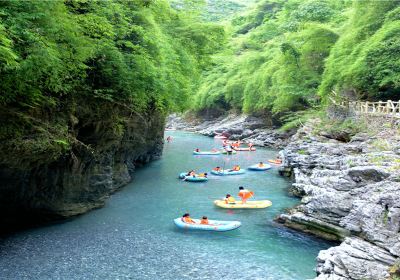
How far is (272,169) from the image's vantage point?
32094 mm

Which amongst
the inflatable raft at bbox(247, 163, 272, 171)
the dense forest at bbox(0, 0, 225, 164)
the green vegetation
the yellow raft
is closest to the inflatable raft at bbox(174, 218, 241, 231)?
the yellow raft

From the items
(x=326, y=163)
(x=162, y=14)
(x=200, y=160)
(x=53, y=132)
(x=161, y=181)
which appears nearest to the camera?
(x=53, y=132)

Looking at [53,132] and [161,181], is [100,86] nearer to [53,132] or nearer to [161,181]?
[53,132]

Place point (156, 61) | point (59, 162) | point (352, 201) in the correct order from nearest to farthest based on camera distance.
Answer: point (352, 201)
point (59, 162)
point (156, 61)

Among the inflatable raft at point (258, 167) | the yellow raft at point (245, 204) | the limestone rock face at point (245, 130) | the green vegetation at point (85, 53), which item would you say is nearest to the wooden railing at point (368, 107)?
the inflatable raft at point (258, 167)

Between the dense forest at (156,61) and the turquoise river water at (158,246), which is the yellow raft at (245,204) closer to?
the turquoise river water at (158,246)

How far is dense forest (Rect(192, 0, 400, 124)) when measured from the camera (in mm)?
28719

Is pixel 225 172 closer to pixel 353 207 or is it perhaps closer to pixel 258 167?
pixel 258 167

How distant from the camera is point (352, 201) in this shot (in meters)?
14.9

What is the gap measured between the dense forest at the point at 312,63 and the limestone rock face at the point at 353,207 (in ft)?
24.8

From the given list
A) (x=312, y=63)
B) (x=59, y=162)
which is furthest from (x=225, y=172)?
(x=312, y=63)

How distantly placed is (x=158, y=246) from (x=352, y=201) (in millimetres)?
7682

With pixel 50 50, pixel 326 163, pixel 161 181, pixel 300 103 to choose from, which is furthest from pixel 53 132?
pixel 300 103

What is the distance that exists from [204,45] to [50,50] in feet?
60.8
